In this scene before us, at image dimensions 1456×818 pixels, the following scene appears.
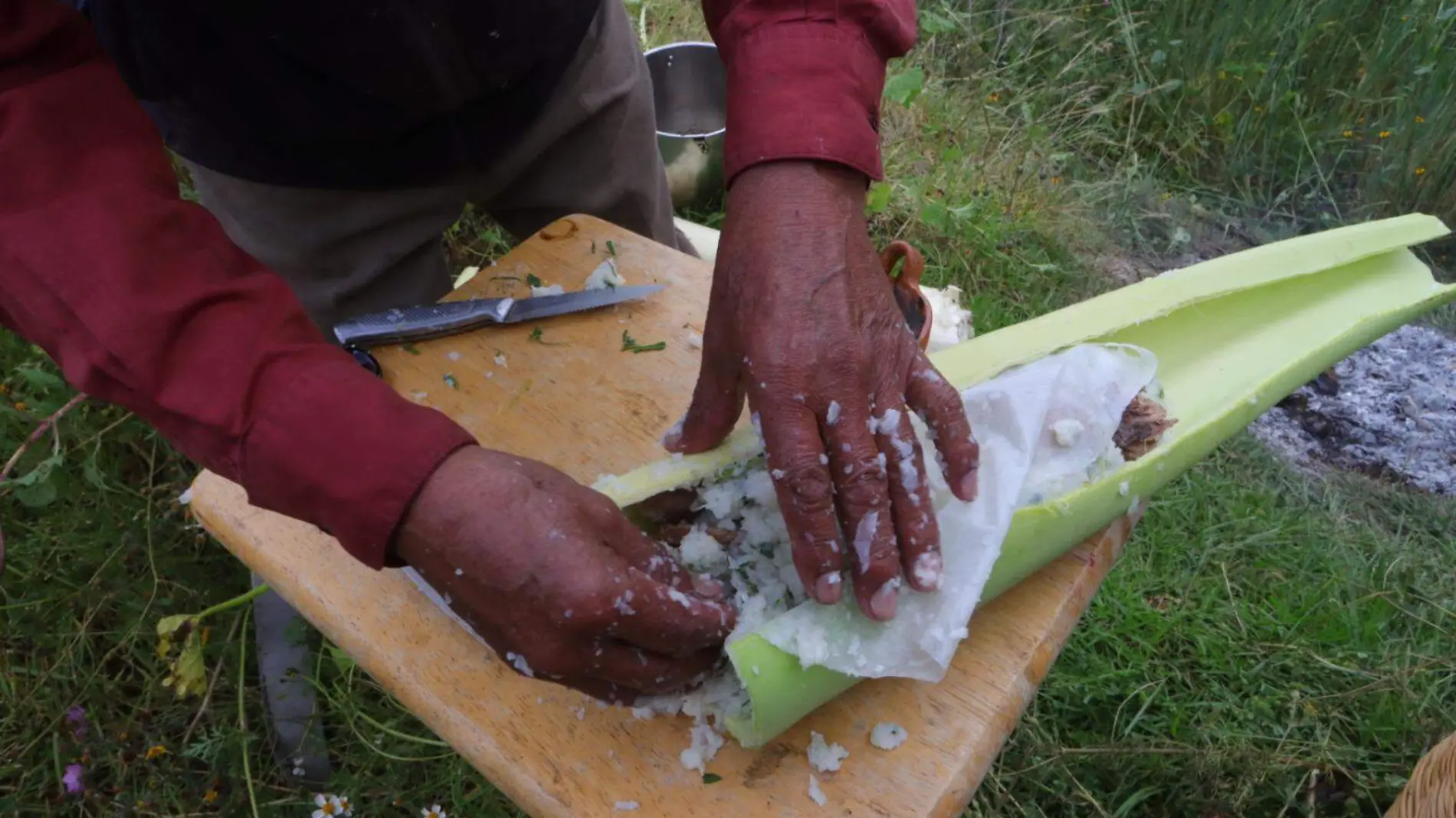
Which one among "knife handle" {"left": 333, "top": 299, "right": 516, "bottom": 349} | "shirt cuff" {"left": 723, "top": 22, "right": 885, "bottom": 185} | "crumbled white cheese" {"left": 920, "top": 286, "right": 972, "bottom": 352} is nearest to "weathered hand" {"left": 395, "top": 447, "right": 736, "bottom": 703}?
"shirt cuff" {"left": 723, "top": 22, "right": 885, "bottom": 185}

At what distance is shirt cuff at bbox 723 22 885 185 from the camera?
1464 mm

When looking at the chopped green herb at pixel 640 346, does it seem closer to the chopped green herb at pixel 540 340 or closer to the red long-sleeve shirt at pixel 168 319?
the chopped green herb at pixel 540 340

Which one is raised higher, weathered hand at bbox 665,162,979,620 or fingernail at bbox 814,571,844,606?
weathered hand at bbox 665,162,979,620

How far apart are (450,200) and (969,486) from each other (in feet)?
4.51

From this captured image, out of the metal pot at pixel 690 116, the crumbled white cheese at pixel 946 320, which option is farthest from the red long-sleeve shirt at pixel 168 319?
the metal pot at pixel 690 116

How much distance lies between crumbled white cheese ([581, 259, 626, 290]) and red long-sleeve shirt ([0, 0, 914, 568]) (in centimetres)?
83

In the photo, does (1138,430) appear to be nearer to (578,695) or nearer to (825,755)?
(825,755)

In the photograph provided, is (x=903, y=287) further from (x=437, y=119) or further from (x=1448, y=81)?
(x=1448, y=81)

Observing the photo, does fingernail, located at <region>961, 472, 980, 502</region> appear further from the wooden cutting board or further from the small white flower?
the small white flower

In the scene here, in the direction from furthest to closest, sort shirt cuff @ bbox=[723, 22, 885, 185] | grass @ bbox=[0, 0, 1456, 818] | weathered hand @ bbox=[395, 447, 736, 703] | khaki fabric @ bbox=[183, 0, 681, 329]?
grass @ bbox=[0, 0, 1456, 818] → khaki fabric @ bbox=[183, 0, 681, 329] → shirt cuff @ bbox=[723, 22, 885, 185] → weathered hand @ bbox=[395, 447, 736, 703]

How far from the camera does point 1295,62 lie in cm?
384

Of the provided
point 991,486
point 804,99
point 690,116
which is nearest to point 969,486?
point 991,486

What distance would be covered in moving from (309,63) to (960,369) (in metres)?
1.30

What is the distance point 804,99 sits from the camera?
147 cm
